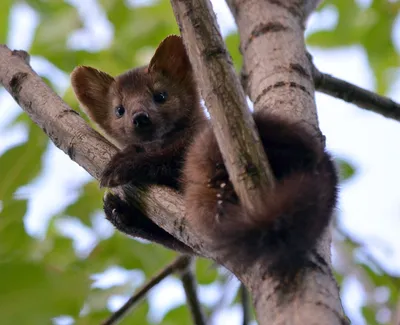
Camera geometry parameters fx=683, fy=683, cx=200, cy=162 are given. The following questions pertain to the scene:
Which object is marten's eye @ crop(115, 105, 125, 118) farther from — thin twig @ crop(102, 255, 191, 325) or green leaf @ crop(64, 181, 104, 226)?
thin twig @ crop(102, 255, 191, 325)

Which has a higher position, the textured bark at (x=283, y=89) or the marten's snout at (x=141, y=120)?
the textured bark at (x=283, y=89)

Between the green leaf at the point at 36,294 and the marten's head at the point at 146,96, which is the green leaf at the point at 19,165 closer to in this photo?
the marten's head at the point at 146,96

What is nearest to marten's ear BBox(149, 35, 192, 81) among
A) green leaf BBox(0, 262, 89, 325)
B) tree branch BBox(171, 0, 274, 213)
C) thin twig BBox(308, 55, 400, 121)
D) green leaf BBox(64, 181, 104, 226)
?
green leaf BBox(64, 181, 104, 226)

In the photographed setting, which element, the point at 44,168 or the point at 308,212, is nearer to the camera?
the point at 308,212

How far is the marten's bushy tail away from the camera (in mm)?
2432

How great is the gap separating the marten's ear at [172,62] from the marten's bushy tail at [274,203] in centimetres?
232

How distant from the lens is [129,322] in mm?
4527

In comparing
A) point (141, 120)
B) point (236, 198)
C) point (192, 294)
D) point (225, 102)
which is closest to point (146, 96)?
point (141, 120)

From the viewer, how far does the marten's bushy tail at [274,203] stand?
2432 mm

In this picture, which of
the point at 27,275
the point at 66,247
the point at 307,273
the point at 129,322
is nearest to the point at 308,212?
the point at 307,273

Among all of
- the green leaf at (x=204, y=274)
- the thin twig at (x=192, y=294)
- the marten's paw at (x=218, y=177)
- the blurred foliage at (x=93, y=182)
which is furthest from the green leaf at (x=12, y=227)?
the green leaf at (x=204, y=274)

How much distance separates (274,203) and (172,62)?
3307 mm

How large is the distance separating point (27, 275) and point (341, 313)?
49.8 inches

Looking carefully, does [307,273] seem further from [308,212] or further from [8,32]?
[8,32]
